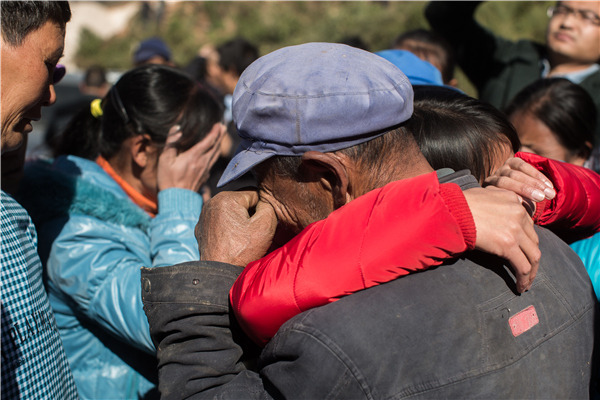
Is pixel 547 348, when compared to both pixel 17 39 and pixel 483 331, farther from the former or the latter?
pixel 17 39

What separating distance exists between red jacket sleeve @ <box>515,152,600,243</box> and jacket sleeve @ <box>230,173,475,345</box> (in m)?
0.50

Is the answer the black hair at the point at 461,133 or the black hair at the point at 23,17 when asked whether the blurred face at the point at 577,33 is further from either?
the black hair at the point at 23,17

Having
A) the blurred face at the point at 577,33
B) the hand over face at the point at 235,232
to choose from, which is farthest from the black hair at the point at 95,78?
the hand over face at the point at 235,232

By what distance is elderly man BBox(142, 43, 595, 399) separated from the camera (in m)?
1.11

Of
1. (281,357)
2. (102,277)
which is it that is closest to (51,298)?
(102,277)

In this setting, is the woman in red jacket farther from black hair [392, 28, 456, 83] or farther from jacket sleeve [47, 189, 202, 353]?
black hair [392, 28, 456, 83]

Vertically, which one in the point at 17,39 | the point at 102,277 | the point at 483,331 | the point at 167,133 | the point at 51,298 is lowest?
the point at 51,298

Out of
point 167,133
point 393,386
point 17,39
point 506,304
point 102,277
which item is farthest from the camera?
point 167,133

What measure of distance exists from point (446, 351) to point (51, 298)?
65.1 inches

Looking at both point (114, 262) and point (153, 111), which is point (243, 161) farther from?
point (153, 111)

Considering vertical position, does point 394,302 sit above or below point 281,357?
above

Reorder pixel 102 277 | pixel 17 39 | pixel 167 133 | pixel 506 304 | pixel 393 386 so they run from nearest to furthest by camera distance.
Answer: pixel 393 386 < pixel 506 304 < pixel 17 39 < pixel 102 277 < pixel 167 133

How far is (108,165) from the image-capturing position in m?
2.57

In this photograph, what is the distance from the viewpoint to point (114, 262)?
207 cm
